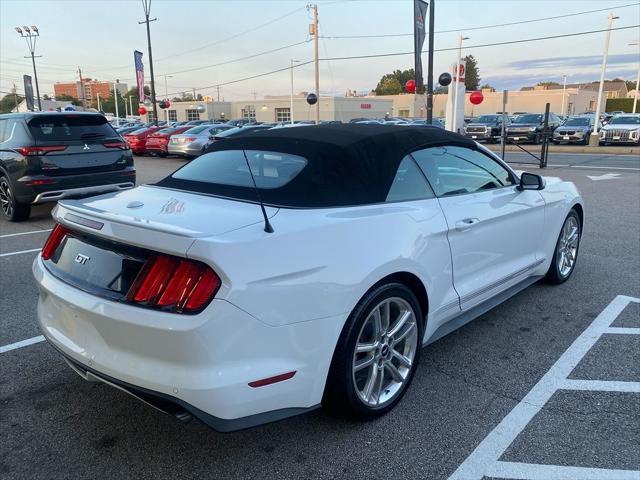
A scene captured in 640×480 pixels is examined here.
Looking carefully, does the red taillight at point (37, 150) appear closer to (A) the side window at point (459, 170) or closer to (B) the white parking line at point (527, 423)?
(A) the side window at point (459, 170)

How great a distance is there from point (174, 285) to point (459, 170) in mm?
2350

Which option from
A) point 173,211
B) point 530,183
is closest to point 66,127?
point 173,211

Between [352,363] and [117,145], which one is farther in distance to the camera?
[117,145]

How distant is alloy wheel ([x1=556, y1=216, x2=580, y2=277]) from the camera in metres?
4.97

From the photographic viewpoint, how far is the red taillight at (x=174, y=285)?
2.19 metres

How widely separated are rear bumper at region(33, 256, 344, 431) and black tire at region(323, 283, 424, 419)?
87 millimetres

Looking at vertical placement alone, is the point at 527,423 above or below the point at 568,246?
below

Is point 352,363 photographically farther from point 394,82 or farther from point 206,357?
point 394,82

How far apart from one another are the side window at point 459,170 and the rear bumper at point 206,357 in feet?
4.72

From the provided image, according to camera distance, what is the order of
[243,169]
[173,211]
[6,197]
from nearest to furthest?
1. [173,211]
2. [243,169]
3. [6,197]

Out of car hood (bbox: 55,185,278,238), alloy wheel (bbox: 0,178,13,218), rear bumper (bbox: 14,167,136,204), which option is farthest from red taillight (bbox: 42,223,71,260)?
alloy wheel (bbox: 0,178,13,218)

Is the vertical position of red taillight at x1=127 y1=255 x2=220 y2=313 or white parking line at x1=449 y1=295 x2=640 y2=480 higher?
red taillight at x1=127 y1=255 x2=220 y2=313

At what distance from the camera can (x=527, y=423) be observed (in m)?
2.87

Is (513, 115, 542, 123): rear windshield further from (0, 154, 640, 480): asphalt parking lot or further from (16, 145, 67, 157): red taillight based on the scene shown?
(0, 154, 640, 480): asphalt parking lot
